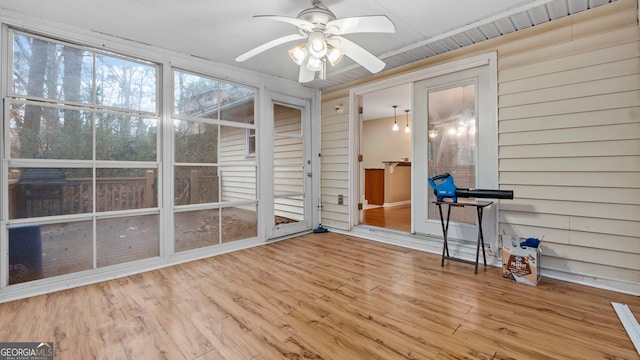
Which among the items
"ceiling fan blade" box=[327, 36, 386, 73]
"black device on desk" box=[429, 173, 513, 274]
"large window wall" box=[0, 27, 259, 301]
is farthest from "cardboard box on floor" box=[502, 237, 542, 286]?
"large window wall" box=[0, 27, 259, 301]

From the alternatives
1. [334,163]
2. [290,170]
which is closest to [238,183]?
[290,170]

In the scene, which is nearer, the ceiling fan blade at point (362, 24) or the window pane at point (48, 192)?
the ceiling fan blade at point (362, 24)

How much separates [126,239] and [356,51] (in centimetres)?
294

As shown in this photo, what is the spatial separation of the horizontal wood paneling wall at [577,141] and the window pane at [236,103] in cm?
294

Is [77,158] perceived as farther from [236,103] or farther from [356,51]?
[356,51]

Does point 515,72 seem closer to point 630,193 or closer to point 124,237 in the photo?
point 630,193

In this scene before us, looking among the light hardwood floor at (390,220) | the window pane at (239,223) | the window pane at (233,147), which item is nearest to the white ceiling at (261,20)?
the window pane at (233,147)

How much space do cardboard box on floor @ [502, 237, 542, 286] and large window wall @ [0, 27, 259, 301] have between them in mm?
3083

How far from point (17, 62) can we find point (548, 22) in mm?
4739

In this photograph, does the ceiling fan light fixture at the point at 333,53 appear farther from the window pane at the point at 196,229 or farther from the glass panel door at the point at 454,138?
the window pane at the point at 196,229

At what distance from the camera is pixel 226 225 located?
3590mm

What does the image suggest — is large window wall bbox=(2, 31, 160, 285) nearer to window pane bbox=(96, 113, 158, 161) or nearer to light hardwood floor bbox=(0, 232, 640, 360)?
window pane bbox=(96, 113, 158, 161)

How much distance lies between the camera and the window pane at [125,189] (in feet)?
8.90

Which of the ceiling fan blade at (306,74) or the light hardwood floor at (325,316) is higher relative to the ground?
the ceiling fan blade at (306,74)
